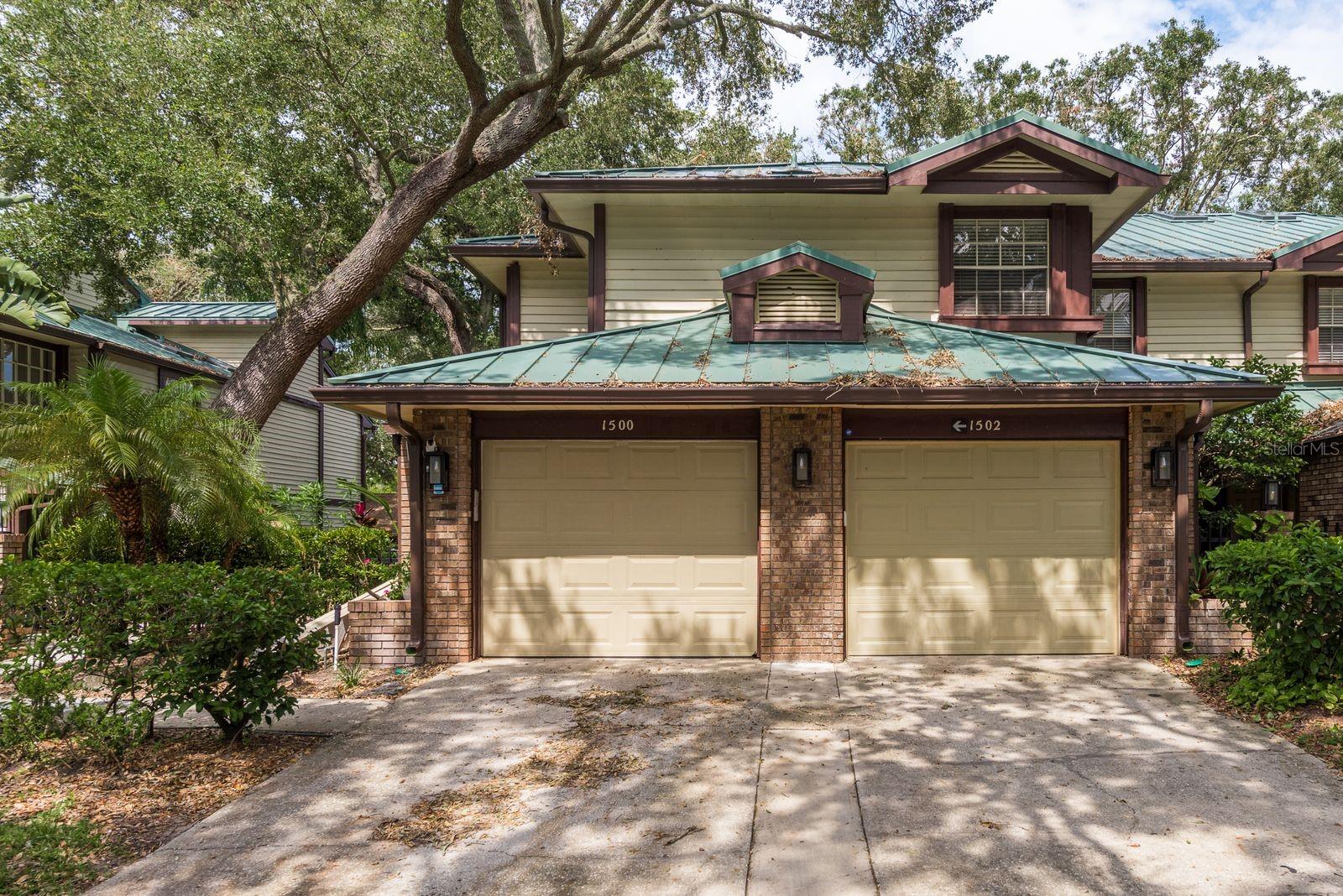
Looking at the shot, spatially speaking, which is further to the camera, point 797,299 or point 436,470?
point 797,299

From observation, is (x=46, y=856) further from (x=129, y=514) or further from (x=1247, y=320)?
(x=1247, y=320)

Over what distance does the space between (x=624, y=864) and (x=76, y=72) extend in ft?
57.5

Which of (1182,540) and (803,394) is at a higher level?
(803,394)

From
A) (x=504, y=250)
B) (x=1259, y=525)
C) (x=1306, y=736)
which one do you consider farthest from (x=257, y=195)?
(x=1259, y=525)

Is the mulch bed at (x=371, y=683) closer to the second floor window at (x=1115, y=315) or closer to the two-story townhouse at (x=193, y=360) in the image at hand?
the two-story townhouse at (x=193, y=360)

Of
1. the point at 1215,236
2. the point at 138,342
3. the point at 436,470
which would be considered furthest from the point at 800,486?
the point at 138,342

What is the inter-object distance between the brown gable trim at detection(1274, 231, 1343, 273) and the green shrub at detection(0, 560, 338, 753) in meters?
15.0

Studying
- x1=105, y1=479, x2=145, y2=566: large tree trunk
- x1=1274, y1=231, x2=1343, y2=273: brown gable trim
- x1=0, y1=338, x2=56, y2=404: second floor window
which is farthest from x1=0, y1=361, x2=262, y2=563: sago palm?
x1=1274, y1=231, x2=1343, y2=273: brown gable trim

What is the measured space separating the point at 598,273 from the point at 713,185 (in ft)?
6.49

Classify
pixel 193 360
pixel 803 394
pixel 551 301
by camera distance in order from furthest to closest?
1. pixel 193 360
2. pixel 551 301
3. pixel 803 394

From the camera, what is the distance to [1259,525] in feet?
36.6

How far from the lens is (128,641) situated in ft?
17.7

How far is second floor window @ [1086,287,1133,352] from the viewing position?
12953 millimetres

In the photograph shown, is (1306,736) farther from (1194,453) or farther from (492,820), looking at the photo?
(492,820)
